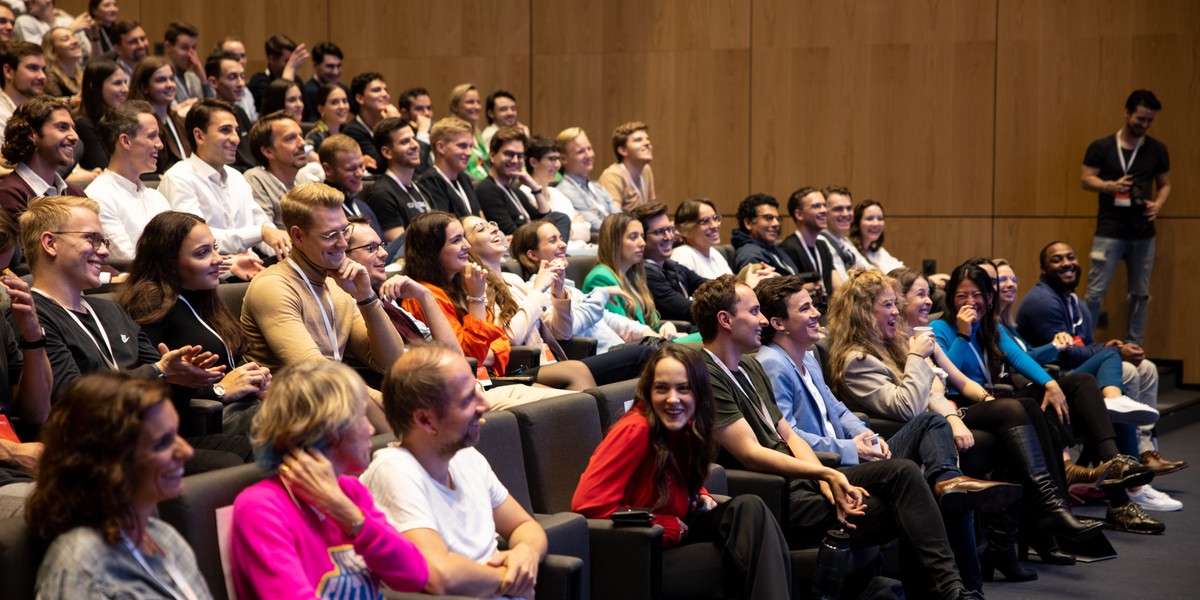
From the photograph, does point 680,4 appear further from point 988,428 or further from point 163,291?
point 163,291

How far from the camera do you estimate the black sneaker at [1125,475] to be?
15.1ft

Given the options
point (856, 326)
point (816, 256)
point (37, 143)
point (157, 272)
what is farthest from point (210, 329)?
point (816, 256)

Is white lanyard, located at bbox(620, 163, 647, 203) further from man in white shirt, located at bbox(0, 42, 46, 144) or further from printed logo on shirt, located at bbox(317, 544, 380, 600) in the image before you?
printed logo on shirt, located at bbox(317, 544, 380, 600)

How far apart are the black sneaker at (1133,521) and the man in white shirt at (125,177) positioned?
3.64 metres

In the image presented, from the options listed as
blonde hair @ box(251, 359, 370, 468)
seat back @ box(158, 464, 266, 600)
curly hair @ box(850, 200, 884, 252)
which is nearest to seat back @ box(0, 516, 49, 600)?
seat back @ box(158, 464, 266, 600)

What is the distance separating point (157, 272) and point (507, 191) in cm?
319

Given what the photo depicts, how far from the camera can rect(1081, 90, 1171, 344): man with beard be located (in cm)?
701

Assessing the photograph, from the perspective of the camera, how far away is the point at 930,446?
3801 millimetres

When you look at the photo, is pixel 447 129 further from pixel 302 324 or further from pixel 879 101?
pixel 879 101

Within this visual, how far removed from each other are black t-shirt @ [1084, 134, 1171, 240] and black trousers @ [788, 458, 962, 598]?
14.3ft

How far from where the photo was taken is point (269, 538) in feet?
6.31

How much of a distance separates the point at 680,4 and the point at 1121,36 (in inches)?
109

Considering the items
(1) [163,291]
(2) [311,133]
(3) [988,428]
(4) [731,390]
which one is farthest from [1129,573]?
(2) [311,133]

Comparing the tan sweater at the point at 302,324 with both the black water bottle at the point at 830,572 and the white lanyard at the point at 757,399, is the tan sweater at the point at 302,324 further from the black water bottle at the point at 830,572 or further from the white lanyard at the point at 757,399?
the black water bottle at the point at 830,572
